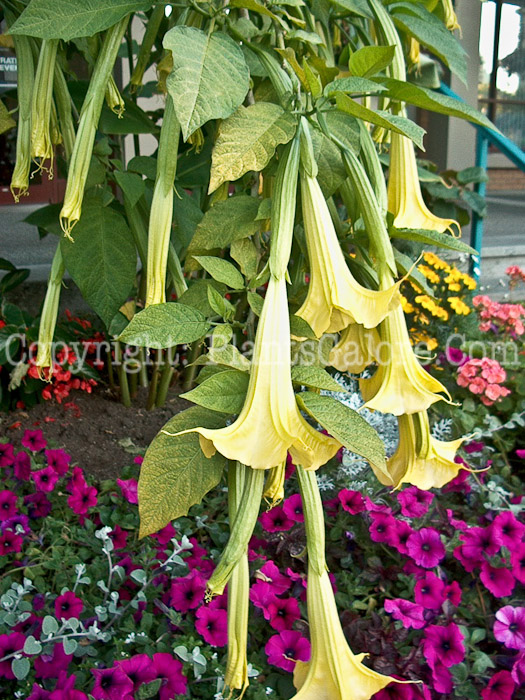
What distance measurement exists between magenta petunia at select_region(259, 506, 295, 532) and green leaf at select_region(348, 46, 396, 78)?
0.83 metres

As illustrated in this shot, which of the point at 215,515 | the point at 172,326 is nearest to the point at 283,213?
the point at 172,326

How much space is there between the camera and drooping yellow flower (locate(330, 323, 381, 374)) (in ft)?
1.92

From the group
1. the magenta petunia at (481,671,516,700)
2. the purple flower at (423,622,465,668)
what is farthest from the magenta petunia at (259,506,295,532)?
the magenta petunia at (481,671,516,700)

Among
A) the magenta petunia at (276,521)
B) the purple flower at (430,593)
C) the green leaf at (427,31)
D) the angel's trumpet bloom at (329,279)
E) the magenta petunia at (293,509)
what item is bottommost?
the purple flower at (430,593)

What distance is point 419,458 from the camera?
0.60 m

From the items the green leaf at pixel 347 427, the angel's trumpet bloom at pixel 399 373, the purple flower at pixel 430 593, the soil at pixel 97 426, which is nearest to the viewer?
the green leaf at pixel 347 427

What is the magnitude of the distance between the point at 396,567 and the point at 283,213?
3.02 feet

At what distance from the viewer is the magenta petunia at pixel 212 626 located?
1005mm

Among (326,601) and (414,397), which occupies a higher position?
(414,397)

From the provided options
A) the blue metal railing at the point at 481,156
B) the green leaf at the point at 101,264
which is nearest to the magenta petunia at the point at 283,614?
the green leaf at the point at 101,264

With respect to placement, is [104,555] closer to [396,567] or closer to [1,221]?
[396,567]

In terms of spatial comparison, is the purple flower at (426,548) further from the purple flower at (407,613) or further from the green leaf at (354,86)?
the green leaf at (354,86)

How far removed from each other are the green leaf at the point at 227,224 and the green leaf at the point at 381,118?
0.14 metres

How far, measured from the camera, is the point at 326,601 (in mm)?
560
